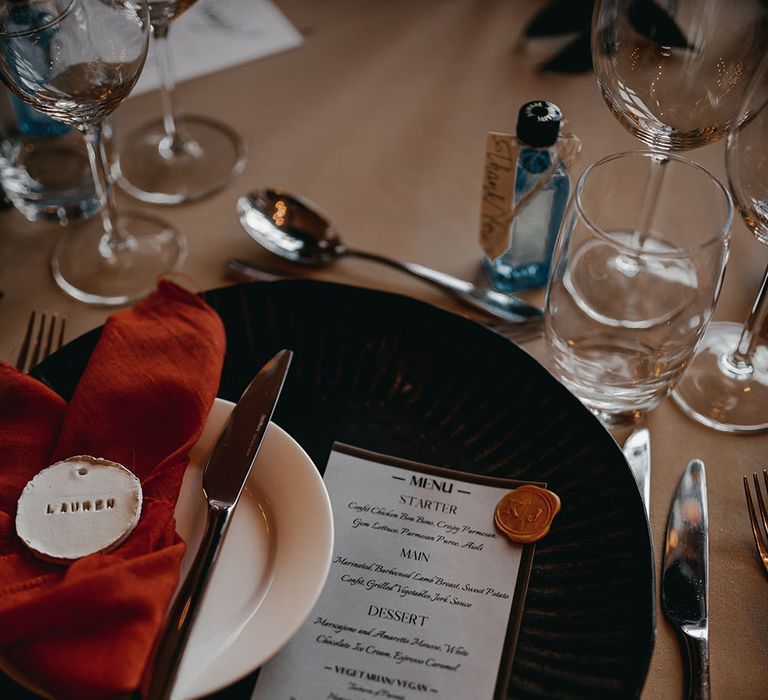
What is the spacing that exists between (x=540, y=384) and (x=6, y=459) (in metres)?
0.38

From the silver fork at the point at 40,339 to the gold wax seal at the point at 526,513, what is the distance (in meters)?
0.40

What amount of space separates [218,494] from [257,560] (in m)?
0.05

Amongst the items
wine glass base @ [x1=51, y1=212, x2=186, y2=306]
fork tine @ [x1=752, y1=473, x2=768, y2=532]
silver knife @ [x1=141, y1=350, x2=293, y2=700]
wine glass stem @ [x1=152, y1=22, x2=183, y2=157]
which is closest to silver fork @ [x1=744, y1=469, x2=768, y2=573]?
fork tine @ [x1=752, y1=473, x2=768, y2=532]

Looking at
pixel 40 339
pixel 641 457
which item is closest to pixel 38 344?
pixel 40 339

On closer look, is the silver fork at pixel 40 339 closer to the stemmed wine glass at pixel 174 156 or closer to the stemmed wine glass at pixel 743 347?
the stemmed wine glass at pixel 174 156

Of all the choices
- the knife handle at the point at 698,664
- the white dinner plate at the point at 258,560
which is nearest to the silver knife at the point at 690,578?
the knife handle at the point at 698,664

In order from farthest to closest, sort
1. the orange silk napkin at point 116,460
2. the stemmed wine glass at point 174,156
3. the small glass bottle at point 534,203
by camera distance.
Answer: the stemmed wine glass at point 174,156 < the small glass bottle at point 534,203 < the orange silk napkin at point 116,460

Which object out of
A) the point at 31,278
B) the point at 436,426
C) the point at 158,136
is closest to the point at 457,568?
the point at 436,426

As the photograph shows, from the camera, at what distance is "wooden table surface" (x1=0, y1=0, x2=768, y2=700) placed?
0.70 m

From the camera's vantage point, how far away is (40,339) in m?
0.75

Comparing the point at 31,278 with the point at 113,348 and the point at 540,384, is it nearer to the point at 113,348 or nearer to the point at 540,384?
the point at 113,348

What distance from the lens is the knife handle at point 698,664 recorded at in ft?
1.76

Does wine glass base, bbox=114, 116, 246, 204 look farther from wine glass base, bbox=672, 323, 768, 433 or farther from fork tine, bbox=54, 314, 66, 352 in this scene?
wine glass base, bbox=672, 323, 768, 433

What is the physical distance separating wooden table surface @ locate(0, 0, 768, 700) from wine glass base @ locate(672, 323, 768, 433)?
0.02m
